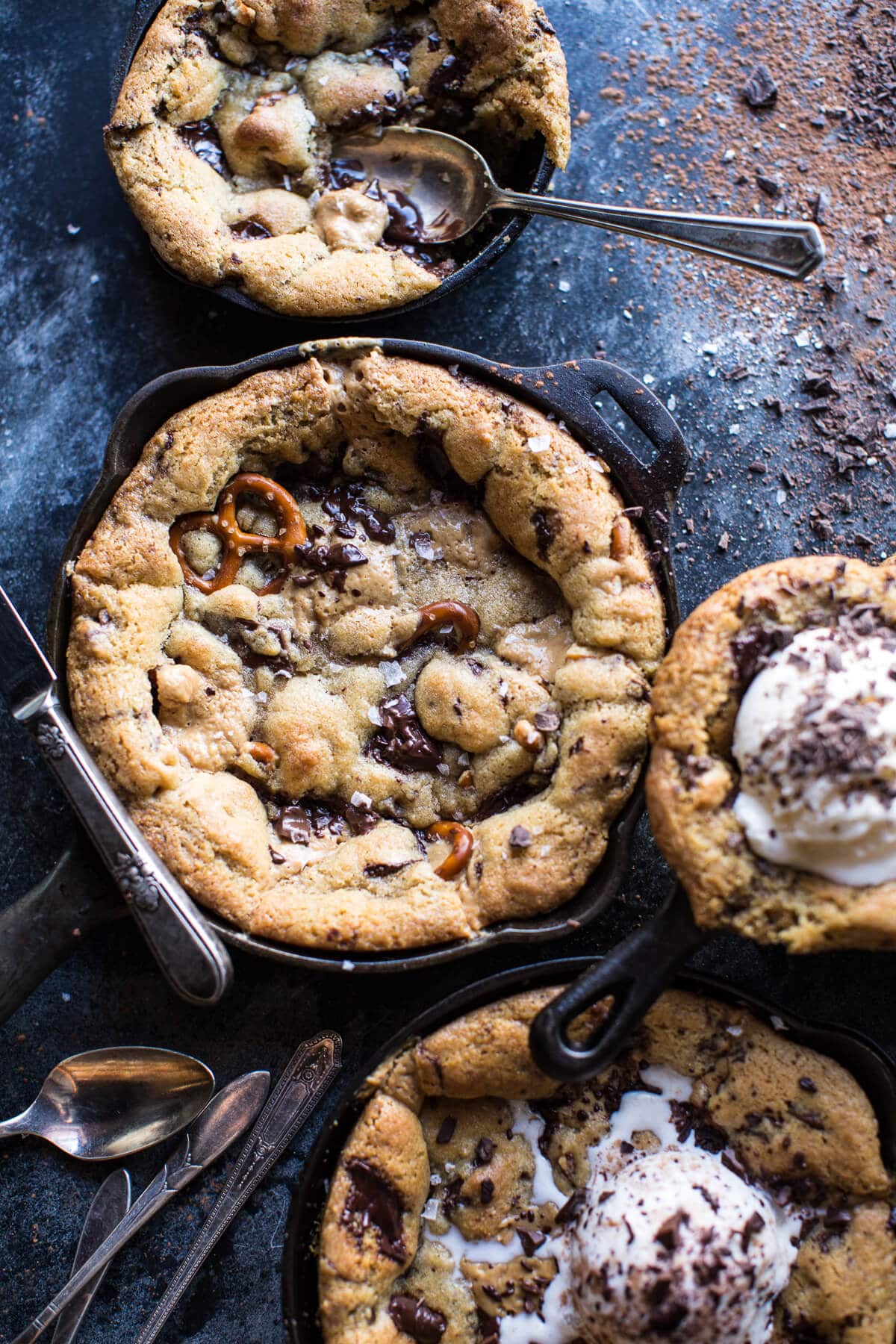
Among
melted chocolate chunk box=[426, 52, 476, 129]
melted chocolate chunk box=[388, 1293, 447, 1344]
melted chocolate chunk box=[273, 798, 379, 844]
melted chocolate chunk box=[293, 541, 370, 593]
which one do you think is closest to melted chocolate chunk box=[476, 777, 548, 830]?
melted chocolate chunk box=[273, 798, 379, 844]

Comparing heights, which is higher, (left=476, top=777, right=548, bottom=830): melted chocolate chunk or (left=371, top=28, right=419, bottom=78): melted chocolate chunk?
(left=371, top=28, right=419, bottom=78): melted chocolate chunk

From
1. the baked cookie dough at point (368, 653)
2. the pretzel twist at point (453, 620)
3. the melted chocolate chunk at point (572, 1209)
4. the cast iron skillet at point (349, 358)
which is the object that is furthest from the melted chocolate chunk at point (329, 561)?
the melted chocolate chunk at point (572, 1209)

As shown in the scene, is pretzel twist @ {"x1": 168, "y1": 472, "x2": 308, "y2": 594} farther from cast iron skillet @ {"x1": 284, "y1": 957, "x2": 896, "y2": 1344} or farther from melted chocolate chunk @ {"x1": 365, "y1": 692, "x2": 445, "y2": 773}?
cast iron skillet @ {"x1": 284, "y1": 957, "x2": 896, "y2": 1344}

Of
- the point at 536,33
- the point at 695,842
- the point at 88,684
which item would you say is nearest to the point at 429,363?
the point at 536,33

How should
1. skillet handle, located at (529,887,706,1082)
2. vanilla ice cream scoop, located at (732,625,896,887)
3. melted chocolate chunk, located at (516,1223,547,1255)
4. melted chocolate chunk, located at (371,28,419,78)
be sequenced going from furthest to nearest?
melted chocolate chunk, located at (371,28,419,78) → melted chocolate chunk, located at (516,1223,547,1255) → skillet handle, located at (529,887,706,1082) → vanilla ice cream scoop, located at (732,625,896,887)

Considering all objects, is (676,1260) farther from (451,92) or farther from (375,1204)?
(451,92)

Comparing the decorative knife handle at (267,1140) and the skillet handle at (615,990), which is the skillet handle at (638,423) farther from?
the decorative knife handle at (267,1140)

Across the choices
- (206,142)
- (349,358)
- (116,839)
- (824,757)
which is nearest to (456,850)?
(116,839)

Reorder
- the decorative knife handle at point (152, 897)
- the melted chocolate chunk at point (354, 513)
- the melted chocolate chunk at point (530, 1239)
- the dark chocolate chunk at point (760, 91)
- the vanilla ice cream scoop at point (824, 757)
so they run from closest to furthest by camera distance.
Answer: the vanilla ice cream scoop at point (824, 757) < the decorative knife handle at point (152, 897) < the melted chocolate chunk at point (530, 1239) < the melted chocolate chunk at point (354, 513) < the dark chocolate chunk at point (760, 91)

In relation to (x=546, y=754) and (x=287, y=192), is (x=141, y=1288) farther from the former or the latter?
(x=287, y=192)
